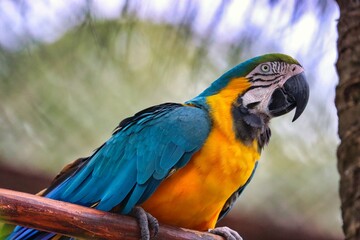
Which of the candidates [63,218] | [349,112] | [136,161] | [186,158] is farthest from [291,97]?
[63,218]

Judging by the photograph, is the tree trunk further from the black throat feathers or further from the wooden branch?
the wooden branch

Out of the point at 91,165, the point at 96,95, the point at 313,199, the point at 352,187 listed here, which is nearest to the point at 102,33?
the point at 96,95

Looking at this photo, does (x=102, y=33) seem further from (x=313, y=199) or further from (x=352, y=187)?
(x=313, y=199)

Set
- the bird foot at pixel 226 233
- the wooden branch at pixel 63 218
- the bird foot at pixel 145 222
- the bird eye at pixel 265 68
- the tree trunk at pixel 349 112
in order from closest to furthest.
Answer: the wooden branch at pixel 63 218 < the bird foot at pixel 145 222 < the tree trunk at pixel 349 112 < the bird foot at pixel 226 233 < the bird eye at pixel 265 68

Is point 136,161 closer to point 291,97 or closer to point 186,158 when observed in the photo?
point 186,158

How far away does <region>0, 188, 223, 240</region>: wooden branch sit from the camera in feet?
4.14

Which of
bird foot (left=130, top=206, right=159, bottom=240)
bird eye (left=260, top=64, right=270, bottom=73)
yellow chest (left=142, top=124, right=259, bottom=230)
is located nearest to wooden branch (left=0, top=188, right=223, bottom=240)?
bird foot (left=130, top=206, right=159, bottom=240)

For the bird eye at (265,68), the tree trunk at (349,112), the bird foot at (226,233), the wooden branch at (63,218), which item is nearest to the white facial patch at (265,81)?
the bird eye at (265,68)

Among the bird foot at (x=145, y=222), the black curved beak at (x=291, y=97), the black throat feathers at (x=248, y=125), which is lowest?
the bird foot at (x=145, y=222)

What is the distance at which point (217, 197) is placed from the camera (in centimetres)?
160

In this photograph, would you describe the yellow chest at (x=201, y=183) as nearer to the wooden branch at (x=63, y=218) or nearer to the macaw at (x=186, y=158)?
the macaw at (x=186, y=158)

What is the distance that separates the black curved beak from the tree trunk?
0.10 metres

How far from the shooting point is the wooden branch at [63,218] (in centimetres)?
126

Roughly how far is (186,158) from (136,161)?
0.14 m
